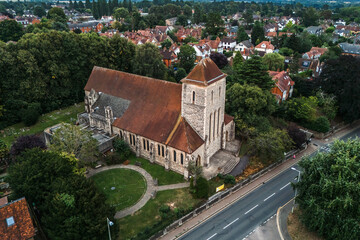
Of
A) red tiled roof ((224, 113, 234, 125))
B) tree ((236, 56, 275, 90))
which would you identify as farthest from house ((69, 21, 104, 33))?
red tiled roof ((224, 113, 234, 125))

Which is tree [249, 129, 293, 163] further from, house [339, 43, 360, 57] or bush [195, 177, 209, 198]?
house [339, 43, 360, 57]

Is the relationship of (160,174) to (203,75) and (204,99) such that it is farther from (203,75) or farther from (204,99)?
(203,75)

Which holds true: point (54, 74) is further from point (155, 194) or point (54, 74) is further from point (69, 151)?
point (155, 194)

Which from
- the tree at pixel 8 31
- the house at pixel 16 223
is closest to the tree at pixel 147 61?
the house at pixel 16 223

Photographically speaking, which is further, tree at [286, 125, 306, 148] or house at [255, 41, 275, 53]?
house at [255, 41, 275, 53]

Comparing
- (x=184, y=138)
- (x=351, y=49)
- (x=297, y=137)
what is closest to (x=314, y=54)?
(x=351, y=49)
